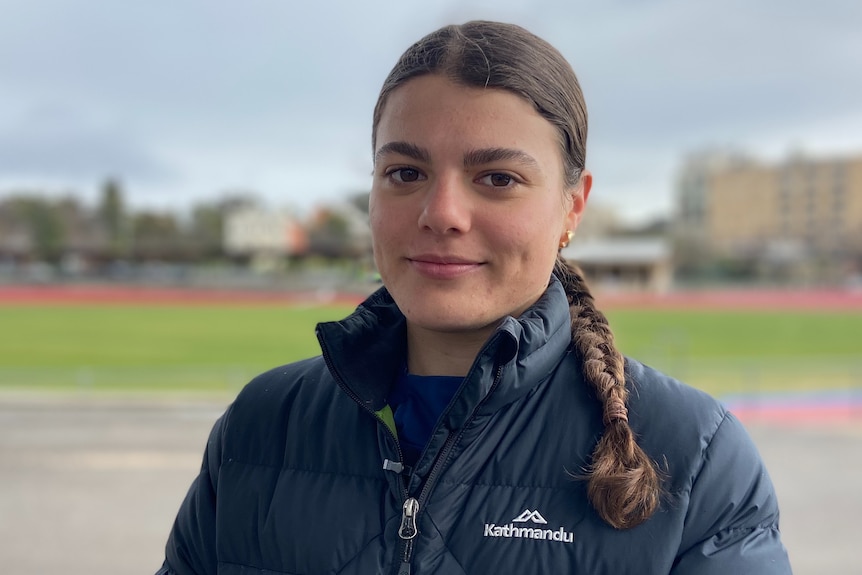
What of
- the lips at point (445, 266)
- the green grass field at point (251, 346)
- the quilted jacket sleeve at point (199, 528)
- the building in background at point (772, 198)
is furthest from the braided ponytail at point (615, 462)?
the building in background at point (772, 198)

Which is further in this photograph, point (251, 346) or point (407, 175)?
point (251, 346)

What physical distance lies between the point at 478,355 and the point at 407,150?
0.43m

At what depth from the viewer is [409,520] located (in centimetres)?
154

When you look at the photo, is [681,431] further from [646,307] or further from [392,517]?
[646,307]

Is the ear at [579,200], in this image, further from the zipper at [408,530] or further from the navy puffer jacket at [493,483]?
the zipper at [408,530]

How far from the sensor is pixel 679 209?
129000 millimetres

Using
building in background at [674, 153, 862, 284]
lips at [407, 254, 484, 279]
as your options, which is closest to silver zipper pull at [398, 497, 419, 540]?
lips at [407, 254, 484, 279]

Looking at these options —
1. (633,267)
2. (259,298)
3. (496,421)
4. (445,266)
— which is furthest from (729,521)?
(633,267)

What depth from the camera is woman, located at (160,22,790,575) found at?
58.5 inches

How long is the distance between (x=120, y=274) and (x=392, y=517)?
5862 cm

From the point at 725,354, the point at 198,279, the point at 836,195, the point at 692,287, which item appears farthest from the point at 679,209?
the point at 725,354

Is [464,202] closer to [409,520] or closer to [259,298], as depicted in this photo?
[409,520]

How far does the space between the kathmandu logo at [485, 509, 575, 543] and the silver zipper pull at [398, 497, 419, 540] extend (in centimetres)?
14

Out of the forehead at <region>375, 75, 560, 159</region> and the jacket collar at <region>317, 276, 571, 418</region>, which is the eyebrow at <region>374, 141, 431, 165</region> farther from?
the jacket collar at <region>317, 276, 571, 418</region>
